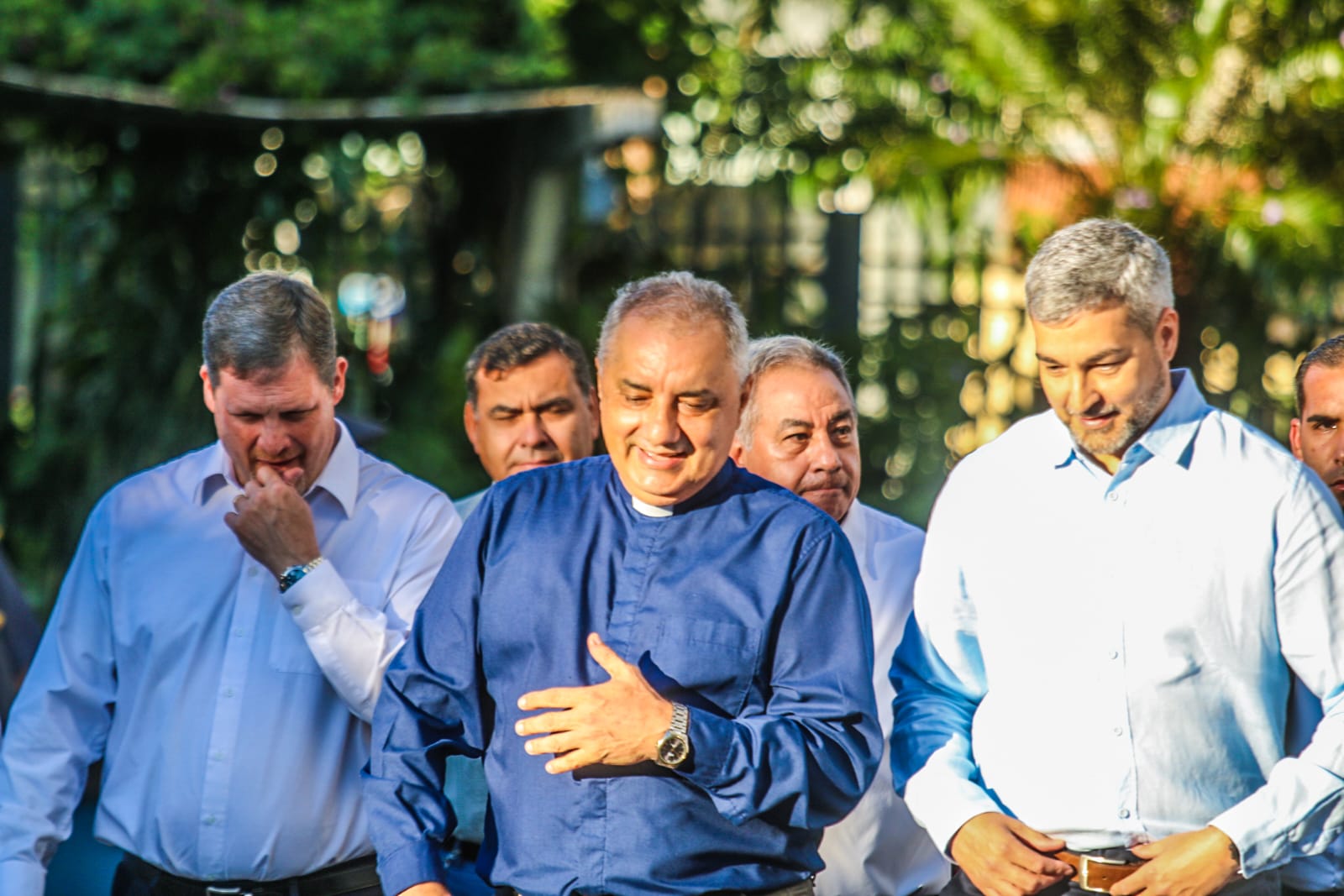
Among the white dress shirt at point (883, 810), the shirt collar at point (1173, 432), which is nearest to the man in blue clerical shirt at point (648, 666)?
the shirt collar at point (1173, 432)

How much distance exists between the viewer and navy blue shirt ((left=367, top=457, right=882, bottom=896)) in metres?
2.47

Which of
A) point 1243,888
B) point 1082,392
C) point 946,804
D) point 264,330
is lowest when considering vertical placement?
point 1243,888

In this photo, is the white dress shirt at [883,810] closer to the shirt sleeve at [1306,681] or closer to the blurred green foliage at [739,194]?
the shirt sleeve at [1306,681]

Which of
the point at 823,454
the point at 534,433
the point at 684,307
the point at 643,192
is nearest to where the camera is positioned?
the point at 684,307

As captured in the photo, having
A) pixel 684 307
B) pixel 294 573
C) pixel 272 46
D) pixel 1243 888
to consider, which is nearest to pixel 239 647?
pixel 294 573

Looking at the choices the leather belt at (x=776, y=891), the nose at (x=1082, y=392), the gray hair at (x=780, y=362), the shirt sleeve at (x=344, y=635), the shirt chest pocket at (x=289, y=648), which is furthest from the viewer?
the gray hair at (x=780, y=362)

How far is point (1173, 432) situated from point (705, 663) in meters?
1.05

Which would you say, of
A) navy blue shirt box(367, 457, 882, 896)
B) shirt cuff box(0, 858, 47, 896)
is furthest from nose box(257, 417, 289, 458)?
shirt cuff box(0, 858, 47, 896)

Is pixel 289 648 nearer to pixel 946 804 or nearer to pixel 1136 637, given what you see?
pixel 946 804

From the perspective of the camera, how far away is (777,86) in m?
8.99

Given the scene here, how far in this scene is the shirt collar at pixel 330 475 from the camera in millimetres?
3279

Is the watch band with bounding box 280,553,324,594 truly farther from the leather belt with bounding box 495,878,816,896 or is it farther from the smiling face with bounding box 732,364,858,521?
the smiling face with bounding box 732,364,858,521

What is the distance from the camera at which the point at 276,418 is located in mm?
3213

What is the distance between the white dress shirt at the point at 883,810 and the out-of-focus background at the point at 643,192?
3969 millimetres
